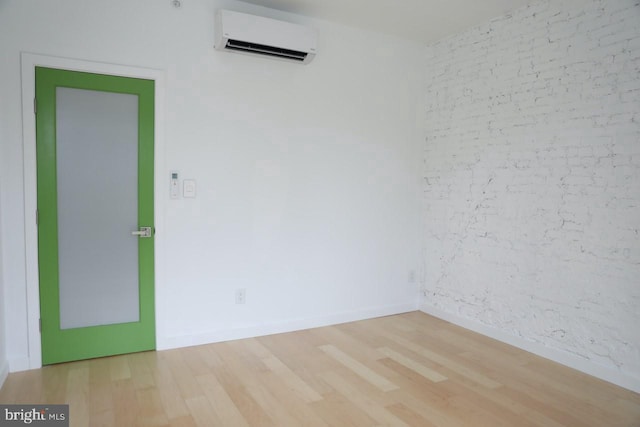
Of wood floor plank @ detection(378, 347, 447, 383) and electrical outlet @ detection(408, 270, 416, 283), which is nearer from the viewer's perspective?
wood floor plank @ detection(378, 347, 447, 383)

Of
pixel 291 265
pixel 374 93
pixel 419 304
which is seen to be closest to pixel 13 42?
pixel 291 265

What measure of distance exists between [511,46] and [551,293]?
7.34 ft

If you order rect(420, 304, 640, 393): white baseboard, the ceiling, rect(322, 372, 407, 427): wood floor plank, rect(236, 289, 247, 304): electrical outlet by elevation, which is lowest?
rect(322, 372, 407, 427): wood floor plank

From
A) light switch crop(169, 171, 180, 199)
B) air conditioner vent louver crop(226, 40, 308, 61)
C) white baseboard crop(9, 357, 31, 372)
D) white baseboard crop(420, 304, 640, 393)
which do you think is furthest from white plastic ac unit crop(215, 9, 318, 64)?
white baseboard crop(420, 304, 640, 393)

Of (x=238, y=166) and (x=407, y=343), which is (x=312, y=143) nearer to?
(x=238, y=166)

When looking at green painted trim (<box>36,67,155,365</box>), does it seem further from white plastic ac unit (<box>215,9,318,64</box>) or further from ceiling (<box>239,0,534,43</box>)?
ceiling (<box>239,0,534,43</box>)

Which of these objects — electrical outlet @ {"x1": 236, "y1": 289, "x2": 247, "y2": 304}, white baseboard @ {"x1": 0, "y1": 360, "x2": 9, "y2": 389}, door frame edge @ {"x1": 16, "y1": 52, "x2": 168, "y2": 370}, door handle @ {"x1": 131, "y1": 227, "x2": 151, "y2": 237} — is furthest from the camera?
electrical outlet @ {"x1": 236, "y1": 289, "x2": 247, "y2": 304}

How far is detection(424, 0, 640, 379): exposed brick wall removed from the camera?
3117mm

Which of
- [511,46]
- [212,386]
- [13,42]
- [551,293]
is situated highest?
[511,46]

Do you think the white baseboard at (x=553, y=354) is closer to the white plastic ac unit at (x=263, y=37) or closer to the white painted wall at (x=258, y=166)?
the white painted wall at (x=258, y=166)

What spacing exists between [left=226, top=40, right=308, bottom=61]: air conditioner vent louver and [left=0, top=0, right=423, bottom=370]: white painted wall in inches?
5.9

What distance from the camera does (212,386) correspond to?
2971mm

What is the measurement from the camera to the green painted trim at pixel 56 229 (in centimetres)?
312

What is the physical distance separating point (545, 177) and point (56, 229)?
3.96 m
